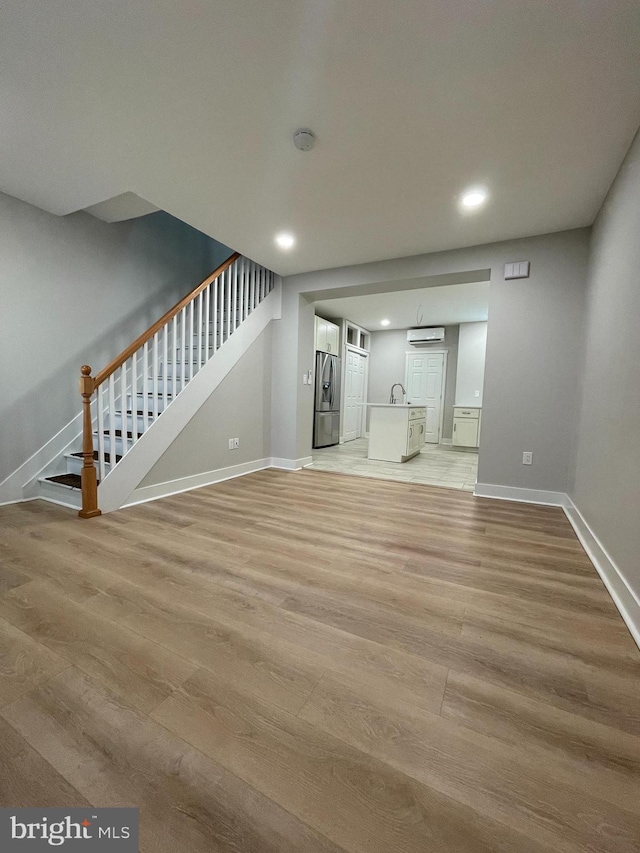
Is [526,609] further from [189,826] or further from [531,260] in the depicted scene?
[531,260]

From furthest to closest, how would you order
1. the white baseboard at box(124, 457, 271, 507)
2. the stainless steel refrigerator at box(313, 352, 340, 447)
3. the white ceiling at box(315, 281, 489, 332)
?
the stainless steel refrigerator at box(313, 352, 340, 447), the white ceiling at box(315, 281, 489, 332), the white baseboard at box(124, 457, 271, 507)

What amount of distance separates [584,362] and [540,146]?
159 centimetres

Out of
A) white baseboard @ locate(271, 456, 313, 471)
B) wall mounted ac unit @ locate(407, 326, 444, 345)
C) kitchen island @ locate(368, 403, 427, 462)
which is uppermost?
wall mounted ac unit @ locate(407, 326, 444, 345)

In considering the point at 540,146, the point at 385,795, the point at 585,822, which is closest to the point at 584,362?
the point at 540,146

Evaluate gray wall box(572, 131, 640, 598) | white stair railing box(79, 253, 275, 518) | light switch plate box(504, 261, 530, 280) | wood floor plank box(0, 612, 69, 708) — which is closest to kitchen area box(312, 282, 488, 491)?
light switch plate box(504, 261, 530, 280)

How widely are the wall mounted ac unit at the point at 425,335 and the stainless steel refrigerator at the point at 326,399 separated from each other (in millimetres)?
1922

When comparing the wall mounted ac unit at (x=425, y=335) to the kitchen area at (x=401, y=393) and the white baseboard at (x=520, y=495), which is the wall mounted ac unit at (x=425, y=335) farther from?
the white baseboard at (x=520, y=495)

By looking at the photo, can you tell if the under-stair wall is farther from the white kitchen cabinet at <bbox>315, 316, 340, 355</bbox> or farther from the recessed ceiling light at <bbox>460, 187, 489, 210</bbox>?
the recessed ceiling light at <bbox>460, 187, 489, 210</bbox>

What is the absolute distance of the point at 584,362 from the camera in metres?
2.75

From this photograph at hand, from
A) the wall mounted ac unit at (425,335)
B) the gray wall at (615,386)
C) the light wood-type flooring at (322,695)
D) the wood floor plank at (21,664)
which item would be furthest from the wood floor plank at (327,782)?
the wall mounted ac unit at (425,335)

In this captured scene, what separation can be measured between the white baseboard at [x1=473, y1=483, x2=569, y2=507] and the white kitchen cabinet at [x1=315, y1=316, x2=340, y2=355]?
3.65 meters

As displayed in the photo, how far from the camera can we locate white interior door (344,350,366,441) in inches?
285

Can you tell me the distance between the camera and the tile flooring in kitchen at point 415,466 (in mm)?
4151

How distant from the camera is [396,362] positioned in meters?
7.86
